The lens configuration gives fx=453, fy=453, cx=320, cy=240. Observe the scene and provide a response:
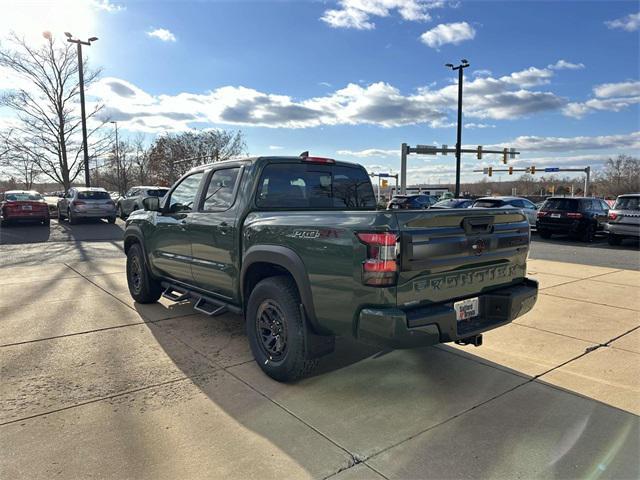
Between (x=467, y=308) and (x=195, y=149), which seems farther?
(x=195, y=149)

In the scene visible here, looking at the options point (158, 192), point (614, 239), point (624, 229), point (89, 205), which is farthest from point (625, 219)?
point (89, 205)

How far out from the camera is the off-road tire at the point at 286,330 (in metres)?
3.51

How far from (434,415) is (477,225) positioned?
→ 143 cm

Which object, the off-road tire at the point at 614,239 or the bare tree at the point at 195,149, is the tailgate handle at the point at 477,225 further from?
the bare tree at the point at 195,149

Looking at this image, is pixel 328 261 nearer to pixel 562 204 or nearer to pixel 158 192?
pixel 562 204

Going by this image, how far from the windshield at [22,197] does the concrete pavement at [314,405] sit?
50.6ft

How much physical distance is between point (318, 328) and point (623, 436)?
7.05 ft

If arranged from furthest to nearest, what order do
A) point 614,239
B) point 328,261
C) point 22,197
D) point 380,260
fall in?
point 22,197
point 614,239
point 328,261
point 380,260

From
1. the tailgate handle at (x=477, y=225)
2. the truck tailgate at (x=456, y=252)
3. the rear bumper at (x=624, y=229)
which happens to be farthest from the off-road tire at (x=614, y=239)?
the tailgate handle at (x=477, y=225)

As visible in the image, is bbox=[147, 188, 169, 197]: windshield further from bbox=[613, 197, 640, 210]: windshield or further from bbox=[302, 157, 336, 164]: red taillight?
bbox=[613, 197, 640, 210]: windshield

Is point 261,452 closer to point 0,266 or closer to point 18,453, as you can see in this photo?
point 18,453

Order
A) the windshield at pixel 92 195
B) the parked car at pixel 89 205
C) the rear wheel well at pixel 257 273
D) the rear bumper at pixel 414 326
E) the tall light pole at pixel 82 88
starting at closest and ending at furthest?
the rear bumper at pixel 414 326 → the rear wheel well at pixel 257 273 → the parked car at pixel 89 205 → the windshield at pixel 92 195 → the tall light pole at pixel 82 88

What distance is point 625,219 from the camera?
45.5 feet

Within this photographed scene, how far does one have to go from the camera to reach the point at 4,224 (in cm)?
1856
